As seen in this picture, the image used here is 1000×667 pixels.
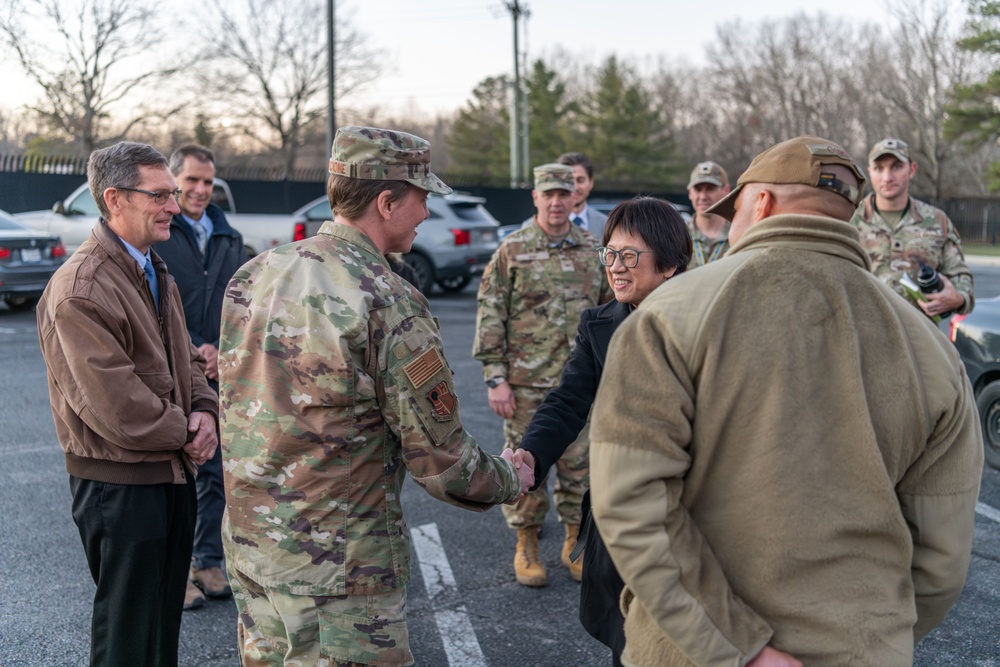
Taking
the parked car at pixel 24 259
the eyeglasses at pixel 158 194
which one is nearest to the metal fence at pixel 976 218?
the parked car at pixel 24 259

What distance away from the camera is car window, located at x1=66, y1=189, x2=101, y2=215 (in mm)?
14430

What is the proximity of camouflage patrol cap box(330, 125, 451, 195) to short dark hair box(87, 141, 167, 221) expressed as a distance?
110 cm

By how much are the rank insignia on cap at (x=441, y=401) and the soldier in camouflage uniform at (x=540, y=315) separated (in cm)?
234

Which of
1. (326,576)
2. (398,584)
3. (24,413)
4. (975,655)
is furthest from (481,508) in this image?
(24,413)

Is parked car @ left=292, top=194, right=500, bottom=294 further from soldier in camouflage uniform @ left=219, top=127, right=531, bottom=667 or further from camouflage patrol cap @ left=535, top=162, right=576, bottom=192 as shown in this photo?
soldier in camouflage uniform @ left=219, top=127, right=531, bottom=667

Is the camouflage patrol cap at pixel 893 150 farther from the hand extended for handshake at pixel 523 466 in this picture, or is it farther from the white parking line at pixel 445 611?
the hand extended for handshake at pixel 523 466

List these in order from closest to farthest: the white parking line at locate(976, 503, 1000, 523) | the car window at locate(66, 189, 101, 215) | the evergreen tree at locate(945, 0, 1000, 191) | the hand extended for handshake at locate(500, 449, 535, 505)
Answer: the hand extended for handshake at locate(500, 449, 535, 505) < the white parking line at locate(976, 503, 1000, 523) < the car window at locate(66, 189, 101, 215) < the evergreen tree at locate(945, 0, 1000, 191)

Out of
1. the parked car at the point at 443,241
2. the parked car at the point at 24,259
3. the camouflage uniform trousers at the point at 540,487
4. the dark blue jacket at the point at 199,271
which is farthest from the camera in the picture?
the parked car at the point at 443,241

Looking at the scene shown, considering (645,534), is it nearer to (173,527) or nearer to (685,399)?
(685,399)

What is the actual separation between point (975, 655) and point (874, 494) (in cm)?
247

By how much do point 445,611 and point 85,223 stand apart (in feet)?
40.7

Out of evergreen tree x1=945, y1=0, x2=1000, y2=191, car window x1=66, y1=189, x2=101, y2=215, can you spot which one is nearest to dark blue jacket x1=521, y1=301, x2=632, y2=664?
car window x1=66, y1=189, x2=101, y2=215

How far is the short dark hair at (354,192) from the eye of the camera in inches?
93.4

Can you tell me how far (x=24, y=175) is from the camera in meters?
20.0
